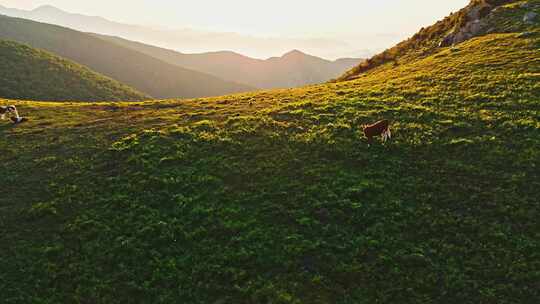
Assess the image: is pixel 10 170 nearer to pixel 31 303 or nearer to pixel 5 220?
pixel 5 220

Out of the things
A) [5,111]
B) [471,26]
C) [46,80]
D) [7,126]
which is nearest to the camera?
[7,126]

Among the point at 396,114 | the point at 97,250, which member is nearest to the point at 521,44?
the point at 396,114

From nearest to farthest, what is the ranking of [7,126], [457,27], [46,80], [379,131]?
1. [379,131]
2. [7,126]
3. [457,27]
4. [46,80]

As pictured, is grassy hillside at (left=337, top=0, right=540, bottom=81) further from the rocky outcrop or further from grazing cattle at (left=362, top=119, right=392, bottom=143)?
grazing cattle at (left=362, top=119, right=392, bottom=143)

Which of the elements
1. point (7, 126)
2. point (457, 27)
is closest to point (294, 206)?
point (7, 126)

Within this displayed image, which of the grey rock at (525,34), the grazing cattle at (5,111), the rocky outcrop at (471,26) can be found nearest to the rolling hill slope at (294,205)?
the grazing cattle at (5,111)

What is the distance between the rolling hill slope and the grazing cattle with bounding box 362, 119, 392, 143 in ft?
2.12

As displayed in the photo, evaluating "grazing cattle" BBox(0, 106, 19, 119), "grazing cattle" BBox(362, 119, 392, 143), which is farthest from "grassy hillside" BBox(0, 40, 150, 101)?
"grazing cattle" BBox(362, 119, 392, 143)

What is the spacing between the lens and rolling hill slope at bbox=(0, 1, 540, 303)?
14000 millimetres

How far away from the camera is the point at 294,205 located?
18.4m

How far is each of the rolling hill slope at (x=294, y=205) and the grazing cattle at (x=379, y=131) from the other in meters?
0.64

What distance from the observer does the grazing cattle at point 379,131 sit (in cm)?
2345

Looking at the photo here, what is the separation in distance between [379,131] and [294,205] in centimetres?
883

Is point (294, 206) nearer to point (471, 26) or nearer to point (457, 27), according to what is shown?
point (471, 26)
